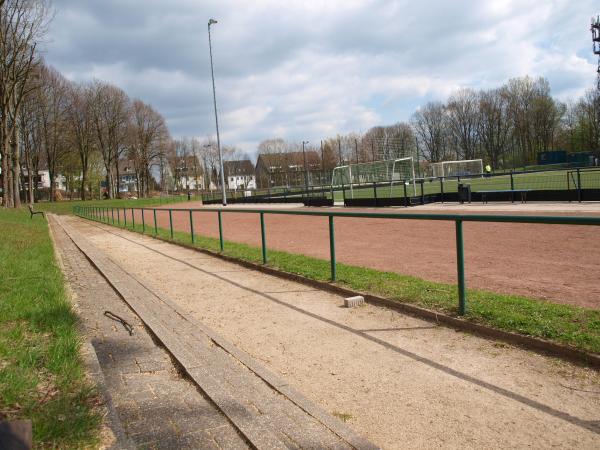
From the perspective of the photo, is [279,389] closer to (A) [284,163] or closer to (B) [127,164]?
(B) [127,164]

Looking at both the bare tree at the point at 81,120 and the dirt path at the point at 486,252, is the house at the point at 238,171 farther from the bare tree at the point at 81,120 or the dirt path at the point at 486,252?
the dirt path at the point at 486,252

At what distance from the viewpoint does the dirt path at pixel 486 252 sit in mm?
6383

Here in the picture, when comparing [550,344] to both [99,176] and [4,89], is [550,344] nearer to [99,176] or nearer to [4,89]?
[4,89]

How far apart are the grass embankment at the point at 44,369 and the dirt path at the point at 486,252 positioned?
484cm

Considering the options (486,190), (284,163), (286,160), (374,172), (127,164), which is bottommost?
(486,190)

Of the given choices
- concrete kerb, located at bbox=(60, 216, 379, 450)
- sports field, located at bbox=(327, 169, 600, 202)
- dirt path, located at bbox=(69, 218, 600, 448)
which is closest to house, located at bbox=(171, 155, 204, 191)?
sports field, located at bbox=(327, 169, 600, 202)

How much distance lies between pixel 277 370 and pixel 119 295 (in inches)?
147

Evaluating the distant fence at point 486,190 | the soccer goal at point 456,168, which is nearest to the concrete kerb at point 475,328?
the distant fence at point 486,190

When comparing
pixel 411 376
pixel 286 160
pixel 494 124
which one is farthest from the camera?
pixel 286 160

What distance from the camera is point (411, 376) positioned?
361 cm

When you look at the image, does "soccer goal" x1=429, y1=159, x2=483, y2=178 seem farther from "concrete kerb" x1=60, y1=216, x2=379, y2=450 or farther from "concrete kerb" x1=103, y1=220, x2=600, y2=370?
"concrete kerb" x1=60, y1=216, x2=379, y2=450

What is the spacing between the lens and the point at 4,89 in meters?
32.2

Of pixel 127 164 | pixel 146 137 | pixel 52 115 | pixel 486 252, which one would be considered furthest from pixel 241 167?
pixel 486 252

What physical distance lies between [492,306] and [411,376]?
1.79m
